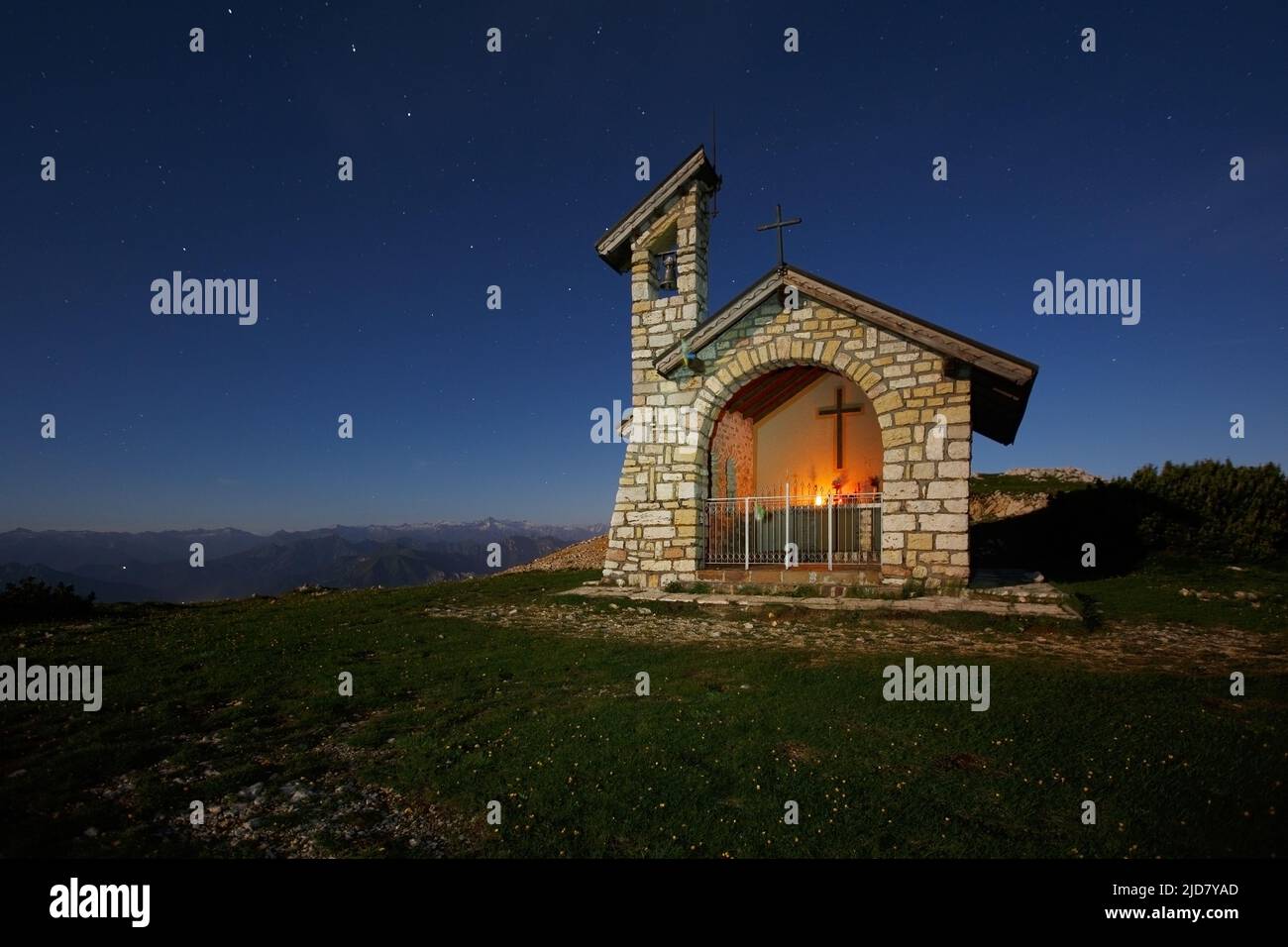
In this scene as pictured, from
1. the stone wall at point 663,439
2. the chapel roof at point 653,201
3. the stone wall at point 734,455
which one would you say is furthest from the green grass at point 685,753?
the chapel roof at point 653,201

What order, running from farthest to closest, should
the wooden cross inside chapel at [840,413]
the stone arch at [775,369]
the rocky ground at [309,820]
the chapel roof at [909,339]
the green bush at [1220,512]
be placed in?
1. the wooden cross inside chapel at [840,413]
2. the green bush at [1220,512]
3. the stone arch at [775,369]
4. the chapel roof at [909,339]
5. the rocky ground at [309,820]

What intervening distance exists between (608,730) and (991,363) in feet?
32.2

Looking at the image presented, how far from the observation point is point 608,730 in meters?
4.98

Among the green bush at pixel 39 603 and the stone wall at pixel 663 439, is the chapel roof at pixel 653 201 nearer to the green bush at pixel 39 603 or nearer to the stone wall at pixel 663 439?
the stone wall at pixel 663 439

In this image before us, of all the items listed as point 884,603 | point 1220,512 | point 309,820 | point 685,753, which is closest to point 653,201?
point 884,603

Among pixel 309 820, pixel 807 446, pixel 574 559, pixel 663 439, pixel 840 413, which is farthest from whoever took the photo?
pixel 574 559

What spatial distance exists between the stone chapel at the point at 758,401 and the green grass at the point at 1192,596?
2974 millimetres

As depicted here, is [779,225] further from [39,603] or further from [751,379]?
[39,603]

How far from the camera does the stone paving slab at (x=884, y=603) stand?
921 centimetres

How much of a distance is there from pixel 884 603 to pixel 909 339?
535 cm

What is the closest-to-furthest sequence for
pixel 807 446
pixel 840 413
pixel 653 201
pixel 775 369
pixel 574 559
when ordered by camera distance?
pixel 775 369
pixel 653 201
pixel 840 413
pixel 807 446
pixel 574 559

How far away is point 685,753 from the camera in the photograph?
177 inches

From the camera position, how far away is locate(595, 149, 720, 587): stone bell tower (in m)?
13.0
